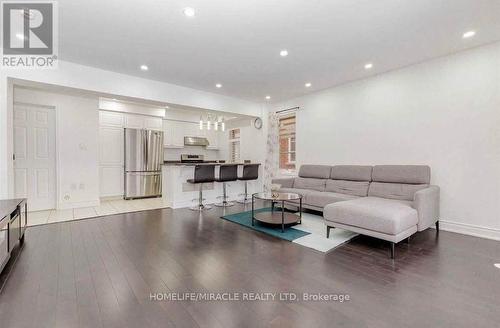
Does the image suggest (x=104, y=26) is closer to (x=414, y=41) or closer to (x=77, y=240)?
(x=77, y=240)

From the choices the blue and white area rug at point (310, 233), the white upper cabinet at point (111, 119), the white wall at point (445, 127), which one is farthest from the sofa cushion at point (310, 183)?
the white upper cabinet at point (111, 119)

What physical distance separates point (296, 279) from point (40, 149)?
563 cm

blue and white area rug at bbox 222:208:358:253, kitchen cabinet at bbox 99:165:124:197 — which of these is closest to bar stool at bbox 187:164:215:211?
blue and white area rug at bbox 222:208:358:253

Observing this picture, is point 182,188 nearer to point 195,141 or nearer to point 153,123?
point 153,123

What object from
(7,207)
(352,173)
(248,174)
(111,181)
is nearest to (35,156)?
(111,181)

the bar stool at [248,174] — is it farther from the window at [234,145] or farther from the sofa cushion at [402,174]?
the sofa cushion at [402,174]

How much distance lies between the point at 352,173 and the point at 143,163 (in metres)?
5.40

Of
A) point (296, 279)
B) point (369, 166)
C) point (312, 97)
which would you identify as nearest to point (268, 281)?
point (296, 279)

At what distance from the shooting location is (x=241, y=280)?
7.09ft

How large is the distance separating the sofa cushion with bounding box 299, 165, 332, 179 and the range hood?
3955 millimetres

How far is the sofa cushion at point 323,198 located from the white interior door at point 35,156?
5402 mm

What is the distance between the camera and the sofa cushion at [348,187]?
4.27 metres

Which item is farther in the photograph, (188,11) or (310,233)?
(310,233)

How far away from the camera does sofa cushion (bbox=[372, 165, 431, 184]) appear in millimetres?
3695
